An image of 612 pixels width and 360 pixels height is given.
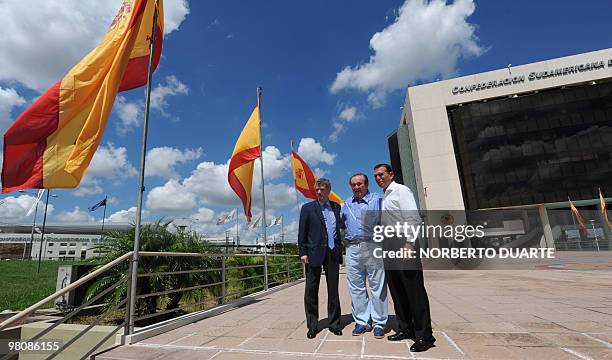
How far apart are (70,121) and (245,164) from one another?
423 cm

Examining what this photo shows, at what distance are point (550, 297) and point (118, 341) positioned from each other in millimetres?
6615

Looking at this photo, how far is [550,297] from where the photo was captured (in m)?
5.65

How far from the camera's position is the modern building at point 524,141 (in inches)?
1222

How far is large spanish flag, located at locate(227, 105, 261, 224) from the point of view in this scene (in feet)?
24.5

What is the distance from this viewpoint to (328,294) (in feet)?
11.9

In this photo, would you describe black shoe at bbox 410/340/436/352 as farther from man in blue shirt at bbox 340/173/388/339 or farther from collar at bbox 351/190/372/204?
collar at bbox 351/190/372/204

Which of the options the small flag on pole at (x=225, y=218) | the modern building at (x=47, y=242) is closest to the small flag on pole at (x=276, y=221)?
the small flag on pole at (x=225, y=218)

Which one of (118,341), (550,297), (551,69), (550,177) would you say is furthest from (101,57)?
(551,69)

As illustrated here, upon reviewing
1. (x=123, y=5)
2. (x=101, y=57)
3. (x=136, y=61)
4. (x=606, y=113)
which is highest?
(x=606, y=113)

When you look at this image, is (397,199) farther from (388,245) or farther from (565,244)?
(565,244)

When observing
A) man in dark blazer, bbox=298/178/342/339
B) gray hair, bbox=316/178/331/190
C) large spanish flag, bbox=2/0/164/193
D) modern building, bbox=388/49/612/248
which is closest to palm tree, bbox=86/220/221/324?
large spanish flag, bbox=2/0/164/193

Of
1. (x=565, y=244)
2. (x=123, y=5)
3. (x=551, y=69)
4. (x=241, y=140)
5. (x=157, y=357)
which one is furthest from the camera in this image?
(x=551, y=69)

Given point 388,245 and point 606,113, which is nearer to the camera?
point 388,245

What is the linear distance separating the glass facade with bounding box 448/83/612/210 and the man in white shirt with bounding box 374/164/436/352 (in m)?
34.3
